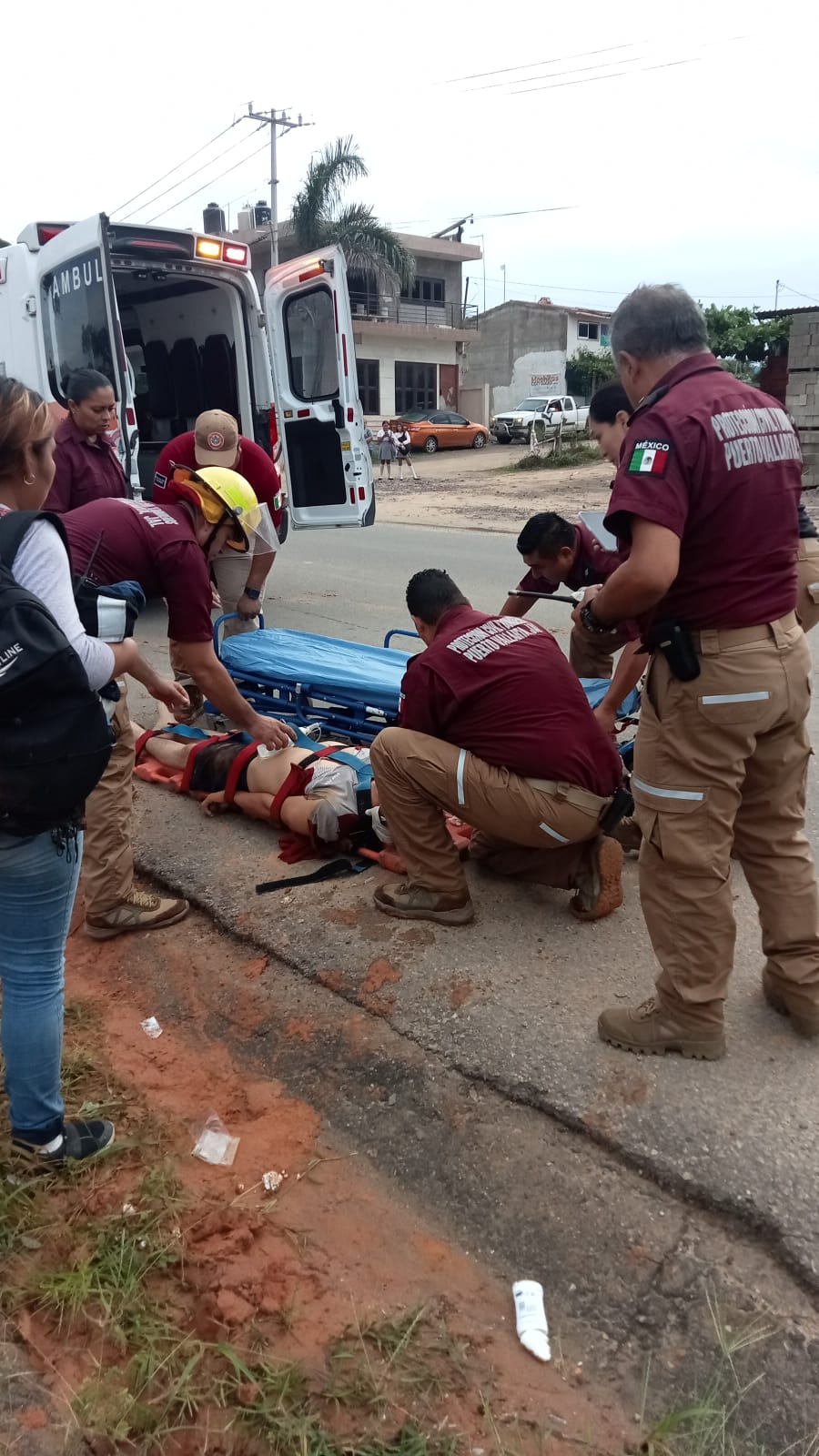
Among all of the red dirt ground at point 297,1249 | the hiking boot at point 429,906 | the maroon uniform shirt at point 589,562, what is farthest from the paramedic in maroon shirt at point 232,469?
the red dirt ground at point 297,1249

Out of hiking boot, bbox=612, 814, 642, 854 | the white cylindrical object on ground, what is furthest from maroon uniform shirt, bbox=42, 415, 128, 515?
the white cylindrical object on ground

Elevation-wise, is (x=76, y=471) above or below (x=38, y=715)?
above

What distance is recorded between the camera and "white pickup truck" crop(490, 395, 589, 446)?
29.0m

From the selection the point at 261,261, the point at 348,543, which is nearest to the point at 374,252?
the point at 261,261

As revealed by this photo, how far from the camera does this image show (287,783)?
3828 millimetres

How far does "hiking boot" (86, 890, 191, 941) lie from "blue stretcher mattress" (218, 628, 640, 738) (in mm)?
→ 1306

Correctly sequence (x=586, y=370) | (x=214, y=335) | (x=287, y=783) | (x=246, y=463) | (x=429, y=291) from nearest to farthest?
(x=287, y=783)
(x=246, y=463)
(x=214, y=335)
(x=586, y=370)
(x=429, y=291)

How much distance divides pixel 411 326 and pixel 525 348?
556 centimetres

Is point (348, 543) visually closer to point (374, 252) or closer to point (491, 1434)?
point (491, 1434)

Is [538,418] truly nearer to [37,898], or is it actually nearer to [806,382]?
[806,382]

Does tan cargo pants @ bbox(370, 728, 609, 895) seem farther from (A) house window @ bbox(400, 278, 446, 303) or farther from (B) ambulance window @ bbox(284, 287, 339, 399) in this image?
(A) house window @ bbox(400, 278, 446, 303)

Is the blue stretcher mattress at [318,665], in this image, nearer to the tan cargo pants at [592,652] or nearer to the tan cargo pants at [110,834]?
the tan cargo pants at [592,652]

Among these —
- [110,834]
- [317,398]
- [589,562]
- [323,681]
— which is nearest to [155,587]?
[110,834]

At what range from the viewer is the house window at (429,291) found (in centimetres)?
3525
